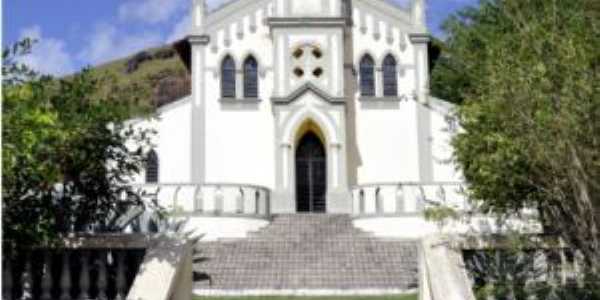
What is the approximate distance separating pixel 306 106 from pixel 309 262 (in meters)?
12.9

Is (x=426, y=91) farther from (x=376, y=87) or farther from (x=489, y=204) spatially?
(x=489, y=204)

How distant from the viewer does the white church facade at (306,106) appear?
3262 cm

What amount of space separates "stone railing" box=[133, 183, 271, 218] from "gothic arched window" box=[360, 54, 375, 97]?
29.7 feet

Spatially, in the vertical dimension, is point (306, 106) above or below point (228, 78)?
below

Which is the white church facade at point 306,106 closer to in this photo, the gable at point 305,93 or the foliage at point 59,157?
the gable at point 305,93

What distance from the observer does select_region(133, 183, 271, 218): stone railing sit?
25.0m

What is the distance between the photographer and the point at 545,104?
421 inches

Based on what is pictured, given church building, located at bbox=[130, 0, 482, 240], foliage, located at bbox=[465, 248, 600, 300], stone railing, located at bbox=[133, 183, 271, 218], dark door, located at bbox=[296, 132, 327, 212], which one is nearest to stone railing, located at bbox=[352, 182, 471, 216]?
stone railing, located at bbox=[133, 183, 271, 218]

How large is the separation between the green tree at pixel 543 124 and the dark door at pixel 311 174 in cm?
2028

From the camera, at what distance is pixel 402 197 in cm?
2606

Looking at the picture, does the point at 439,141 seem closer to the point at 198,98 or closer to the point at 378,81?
the point at 378,81

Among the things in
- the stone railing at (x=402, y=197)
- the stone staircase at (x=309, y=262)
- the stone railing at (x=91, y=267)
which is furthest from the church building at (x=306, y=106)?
the stone railing at (x=91, y=267)

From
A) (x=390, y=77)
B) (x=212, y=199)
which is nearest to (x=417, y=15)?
(x=390, y=77)

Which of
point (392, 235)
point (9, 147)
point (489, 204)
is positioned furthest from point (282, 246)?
point (9, 147)
